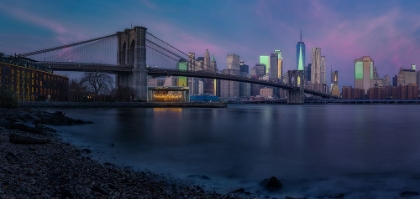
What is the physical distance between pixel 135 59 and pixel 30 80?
1938cm

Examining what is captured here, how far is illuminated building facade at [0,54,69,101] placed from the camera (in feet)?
180

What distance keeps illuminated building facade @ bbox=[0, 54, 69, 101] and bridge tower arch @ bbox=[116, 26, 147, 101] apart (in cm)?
1340

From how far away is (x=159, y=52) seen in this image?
Result: 8294 centimetres

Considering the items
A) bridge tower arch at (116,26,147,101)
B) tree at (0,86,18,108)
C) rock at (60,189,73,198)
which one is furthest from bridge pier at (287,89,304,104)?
rock at (60,189,73,198)

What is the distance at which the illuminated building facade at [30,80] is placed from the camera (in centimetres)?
5497

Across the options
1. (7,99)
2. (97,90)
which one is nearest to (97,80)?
(97,90)

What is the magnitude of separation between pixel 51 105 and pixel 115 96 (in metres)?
15.6

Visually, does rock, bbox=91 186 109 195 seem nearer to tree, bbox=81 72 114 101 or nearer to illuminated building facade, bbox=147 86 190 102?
tree, bbox=81 72 114 101

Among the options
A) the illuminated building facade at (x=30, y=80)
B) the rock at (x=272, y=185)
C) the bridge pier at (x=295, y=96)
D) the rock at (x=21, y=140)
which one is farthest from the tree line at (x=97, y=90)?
the bridge pier at (x=295, y=96)

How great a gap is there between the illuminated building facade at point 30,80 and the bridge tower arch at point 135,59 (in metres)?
13.4

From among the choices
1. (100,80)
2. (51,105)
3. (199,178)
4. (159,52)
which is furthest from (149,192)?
(159,52)

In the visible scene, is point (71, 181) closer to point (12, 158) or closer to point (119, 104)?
point (12, 158)

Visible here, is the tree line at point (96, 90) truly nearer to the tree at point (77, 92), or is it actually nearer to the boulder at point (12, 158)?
the tree at point (77, 92)

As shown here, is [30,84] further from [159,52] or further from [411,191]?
[411,191]
